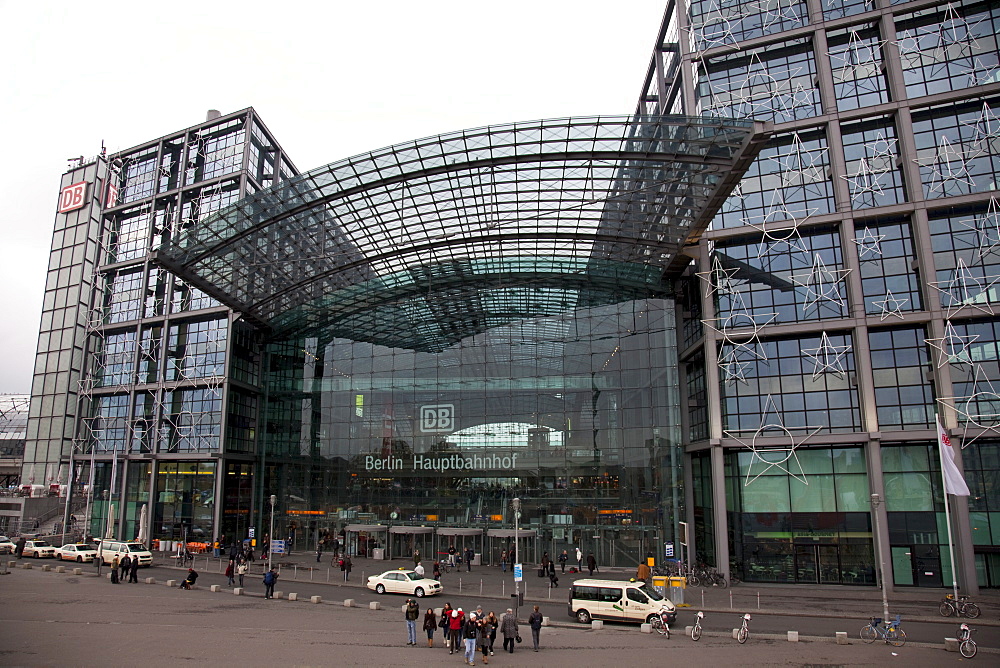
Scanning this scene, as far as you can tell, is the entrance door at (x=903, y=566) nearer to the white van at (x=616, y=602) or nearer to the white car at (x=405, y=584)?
the white van at (x=616, y=602)

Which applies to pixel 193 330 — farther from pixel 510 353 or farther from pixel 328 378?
pixel 510 353

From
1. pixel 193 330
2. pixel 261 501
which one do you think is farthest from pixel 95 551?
pixel 193 330

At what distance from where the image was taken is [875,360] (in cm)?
3438

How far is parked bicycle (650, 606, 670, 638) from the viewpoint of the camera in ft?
71.3

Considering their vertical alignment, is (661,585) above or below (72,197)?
below

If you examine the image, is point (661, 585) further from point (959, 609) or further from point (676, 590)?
point (959, 609)

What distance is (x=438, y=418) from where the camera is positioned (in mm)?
46750

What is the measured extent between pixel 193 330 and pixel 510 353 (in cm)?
2572

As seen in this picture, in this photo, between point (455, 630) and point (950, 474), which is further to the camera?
point (950, 474)

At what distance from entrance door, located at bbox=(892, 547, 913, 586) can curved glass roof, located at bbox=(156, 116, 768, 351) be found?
19.4 m

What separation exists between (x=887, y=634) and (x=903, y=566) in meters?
14.3

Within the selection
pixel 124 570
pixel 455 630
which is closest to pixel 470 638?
pixel 455 630

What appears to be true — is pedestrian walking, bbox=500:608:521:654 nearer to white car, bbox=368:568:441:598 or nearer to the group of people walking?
the group of people walking

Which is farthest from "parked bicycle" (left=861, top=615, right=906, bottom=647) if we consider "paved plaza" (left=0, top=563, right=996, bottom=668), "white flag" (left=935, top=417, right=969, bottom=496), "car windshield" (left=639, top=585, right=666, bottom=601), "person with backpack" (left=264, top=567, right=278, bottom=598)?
"person with backpack" (left=264, top=567, right=278, bottom=598)
